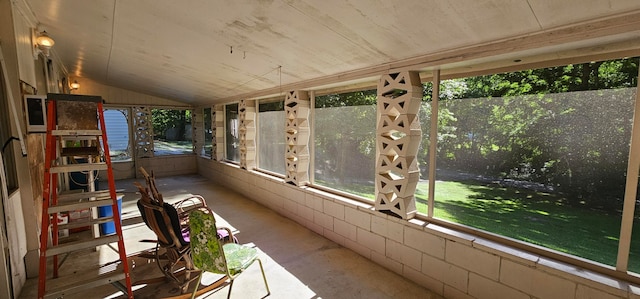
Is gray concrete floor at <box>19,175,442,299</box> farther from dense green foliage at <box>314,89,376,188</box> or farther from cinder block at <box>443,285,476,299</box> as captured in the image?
dense green foliage at <box>314,89,376,188</box>

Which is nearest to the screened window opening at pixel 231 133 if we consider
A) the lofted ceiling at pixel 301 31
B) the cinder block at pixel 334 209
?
the lofted ceiling at pixel 301 31

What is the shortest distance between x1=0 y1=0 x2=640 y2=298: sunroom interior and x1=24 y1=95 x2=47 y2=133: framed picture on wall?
4 cm

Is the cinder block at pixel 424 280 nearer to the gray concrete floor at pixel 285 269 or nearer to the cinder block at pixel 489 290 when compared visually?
the gray concrete floor at pixel 285 269

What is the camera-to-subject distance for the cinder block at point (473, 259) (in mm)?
2090

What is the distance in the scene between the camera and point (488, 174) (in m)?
2.35

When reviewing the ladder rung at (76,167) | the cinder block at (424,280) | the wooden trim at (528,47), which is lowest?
the cinder block at (424,280)

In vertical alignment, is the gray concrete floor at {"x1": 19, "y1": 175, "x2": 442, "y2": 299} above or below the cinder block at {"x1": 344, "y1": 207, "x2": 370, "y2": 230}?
below

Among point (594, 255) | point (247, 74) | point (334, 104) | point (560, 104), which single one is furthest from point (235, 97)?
point (594, 255)

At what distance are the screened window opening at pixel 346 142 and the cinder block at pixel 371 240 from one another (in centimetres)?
40

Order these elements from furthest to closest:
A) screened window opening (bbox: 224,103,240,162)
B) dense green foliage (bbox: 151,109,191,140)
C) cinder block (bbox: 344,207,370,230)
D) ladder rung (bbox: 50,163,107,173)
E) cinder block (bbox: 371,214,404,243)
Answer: dense green foliage (bbox: 151,109,191,140)
screened window opening (bbox: 224,103,240,162)
cinder block (bbox: 344,207,370,230)
cinder block (bbox: 371,214,404,243)
ladder rung (bbox: 50,163,107,173)

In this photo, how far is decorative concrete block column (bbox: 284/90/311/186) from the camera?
157 inches

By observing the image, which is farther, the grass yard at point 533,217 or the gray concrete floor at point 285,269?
the gray concrete floor at point 285,269

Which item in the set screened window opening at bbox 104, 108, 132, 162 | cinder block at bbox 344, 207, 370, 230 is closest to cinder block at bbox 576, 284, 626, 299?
cinder block at bbox 344, 207, 370, 230

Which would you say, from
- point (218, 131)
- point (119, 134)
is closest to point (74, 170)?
point (218, 131)
